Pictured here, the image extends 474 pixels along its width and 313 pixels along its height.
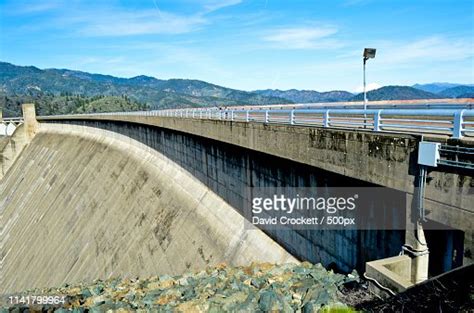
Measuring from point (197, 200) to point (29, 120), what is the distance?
2189 inches

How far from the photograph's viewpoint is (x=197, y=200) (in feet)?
60.2

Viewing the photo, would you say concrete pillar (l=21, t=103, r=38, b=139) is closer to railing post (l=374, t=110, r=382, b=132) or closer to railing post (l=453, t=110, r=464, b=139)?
railing post (l=374, t=110, r=382, b=132)

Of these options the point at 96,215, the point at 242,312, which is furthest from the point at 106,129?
the point at 242,312

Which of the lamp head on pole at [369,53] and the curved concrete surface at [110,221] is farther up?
the lamp head on pole at [369,53]

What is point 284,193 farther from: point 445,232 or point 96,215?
point 96,215

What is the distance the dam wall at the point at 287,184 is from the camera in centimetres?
812

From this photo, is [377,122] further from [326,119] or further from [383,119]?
[326,119]

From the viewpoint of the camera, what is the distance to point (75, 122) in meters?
51.5

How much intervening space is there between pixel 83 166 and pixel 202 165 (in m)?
23.0

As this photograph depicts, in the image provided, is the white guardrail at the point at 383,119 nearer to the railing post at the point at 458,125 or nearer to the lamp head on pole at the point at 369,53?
the railing post at the point at 458,125

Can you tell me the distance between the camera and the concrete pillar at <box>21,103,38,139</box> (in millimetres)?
61500

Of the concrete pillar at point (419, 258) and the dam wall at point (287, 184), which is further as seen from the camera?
the dam wall at point (287, 184)

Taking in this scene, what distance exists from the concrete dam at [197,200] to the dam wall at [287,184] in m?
0.04

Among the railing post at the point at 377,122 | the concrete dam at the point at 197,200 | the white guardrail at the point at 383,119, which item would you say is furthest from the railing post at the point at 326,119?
the railing post at the point at 377,122
